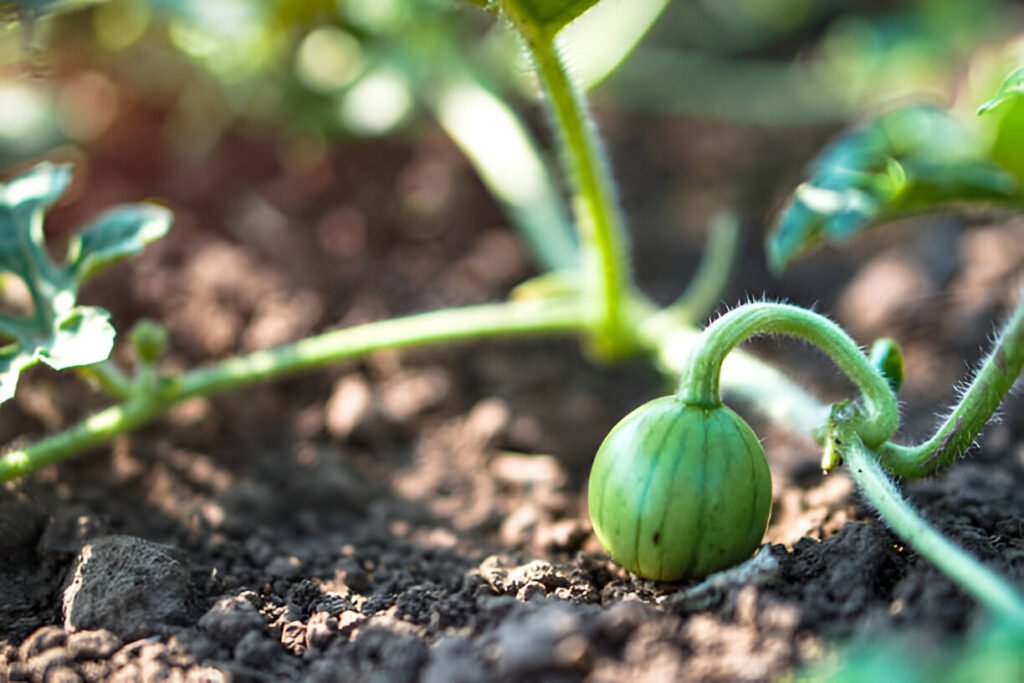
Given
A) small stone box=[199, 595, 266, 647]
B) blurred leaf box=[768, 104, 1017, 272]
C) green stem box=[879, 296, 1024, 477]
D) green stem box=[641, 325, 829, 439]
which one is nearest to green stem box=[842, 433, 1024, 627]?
green stem box=[879, 296, 1024, 477]

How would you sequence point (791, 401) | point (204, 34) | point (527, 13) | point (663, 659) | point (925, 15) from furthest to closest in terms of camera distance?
point (925, 15) < point (204, 34) < point (791, 401) < point (527, 13) < point (663, 659)

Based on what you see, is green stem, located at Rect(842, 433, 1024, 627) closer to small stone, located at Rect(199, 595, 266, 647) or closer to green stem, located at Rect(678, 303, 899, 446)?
green stem, located at Rect(678, 303, 899, 446)

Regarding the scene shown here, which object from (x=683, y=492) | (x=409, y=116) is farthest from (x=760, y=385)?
(x=409, y=116)

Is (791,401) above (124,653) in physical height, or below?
below

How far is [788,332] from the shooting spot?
1543mm

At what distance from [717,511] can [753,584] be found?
12cm

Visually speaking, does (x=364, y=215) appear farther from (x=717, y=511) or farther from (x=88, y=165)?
(x=717, y=511)

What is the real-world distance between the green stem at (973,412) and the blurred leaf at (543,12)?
2.58 ft

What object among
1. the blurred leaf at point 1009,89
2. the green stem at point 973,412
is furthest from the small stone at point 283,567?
the blurred leaf at point 1009,89

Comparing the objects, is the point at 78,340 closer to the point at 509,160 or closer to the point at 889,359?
the point at 889,359

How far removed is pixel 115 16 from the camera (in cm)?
321

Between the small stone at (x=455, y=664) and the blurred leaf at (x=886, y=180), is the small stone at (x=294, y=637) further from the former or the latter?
the blurred leaf at (x=886, y=180)

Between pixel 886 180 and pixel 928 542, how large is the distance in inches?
40.2

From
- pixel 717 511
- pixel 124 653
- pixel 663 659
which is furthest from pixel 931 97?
pixel 124 653
